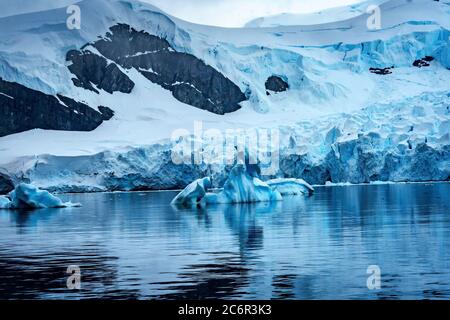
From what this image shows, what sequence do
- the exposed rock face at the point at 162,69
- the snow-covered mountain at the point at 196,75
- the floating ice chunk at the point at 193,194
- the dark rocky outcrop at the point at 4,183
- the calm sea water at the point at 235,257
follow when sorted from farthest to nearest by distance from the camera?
the exposed rock face at the point at 162,69 → the snow-covered mountain at the point at 196,75 → the dark rocky outcrop at the point at 4,183 → the floating ice chunk at the point at 193,194 → the calm sea water at the point at 235,257

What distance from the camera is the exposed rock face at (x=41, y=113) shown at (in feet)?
307

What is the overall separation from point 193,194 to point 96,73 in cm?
6327

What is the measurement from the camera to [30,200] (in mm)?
42781

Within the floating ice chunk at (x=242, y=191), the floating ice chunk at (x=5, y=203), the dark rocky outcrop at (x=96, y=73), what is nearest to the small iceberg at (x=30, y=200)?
the floating ice chunk at (x=5, y=203)

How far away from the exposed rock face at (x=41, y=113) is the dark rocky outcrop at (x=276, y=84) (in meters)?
20.5

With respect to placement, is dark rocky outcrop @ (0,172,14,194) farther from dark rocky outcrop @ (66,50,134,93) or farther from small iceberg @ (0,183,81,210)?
dark rocky outcrop @ (66,50,134,93)

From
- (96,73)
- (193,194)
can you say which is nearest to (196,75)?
(96,73)

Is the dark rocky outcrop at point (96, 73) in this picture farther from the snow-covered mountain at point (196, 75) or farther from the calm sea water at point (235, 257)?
the calm sea water at point (235, 257)

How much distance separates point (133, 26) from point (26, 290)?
93.2 metres

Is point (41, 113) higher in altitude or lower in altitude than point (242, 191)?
higher


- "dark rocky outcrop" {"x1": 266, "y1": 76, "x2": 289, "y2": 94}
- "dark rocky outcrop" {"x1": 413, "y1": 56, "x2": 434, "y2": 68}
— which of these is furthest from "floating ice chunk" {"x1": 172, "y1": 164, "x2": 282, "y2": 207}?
"dark rocky outcrop" {"x1": 413, "y1": 56, "x2": 434, "y2": 68}

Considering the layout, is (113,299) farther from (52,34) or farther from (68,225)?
(52,34)

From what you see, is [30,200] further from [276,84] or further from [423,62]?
[423,62]

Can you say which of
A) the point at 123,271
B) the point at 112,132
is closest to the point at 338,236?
the point at 123,271
